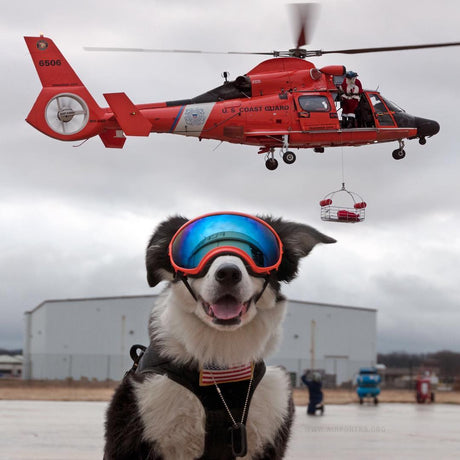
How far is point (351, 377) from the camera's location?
192 feet

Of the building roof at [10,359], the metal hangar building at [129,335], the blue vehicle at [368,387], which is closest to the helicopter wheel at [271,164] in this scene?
the blue vehicle at [368,387]

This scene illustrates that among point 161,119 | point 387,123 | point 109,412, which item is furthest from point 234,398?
point 387,123

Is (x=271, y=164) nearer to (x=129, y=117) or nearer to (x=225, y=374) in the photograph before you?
(x=129, y=117)

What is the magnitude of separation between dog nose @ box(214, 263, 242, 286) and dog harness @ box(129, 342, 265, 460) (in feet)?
1.72

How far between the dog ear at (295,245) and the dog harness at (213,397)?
0.45 metres

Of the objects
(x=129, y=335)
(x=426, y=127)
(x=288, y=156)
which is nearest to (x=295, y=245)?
(x=288, y=156)

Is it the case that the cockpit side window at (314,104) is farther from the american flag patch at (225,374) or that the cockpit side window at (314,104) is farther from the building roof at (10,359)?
the building roof at (10,359)

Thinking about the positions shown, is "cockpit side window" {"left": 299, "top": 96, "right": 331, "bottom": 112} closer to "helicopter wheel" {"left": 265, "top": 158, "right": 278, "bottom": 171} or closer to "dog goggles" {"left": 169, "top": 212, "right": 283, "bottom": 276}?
"helicopter wheel" {"left": 265, "top": 158, "right": 278, "bottom": 171}

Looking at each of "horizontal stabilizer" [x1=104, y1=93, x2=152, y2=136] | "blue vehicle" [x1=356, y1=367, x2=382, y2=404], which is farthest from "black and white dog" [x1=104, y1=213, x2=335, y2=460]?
"blue vehicle" [x1=356, y1=367, x2=382, y2=404]

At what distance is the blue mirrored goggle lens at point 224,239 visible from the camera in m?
4.14

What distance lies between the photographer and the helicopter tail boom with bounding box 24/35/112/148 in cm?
2350

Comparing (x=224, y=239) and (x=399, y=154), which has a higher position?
(x=399, y=154)

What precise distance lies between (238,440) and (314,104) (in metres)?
21.1

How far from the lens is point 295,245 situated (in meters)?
4.27
